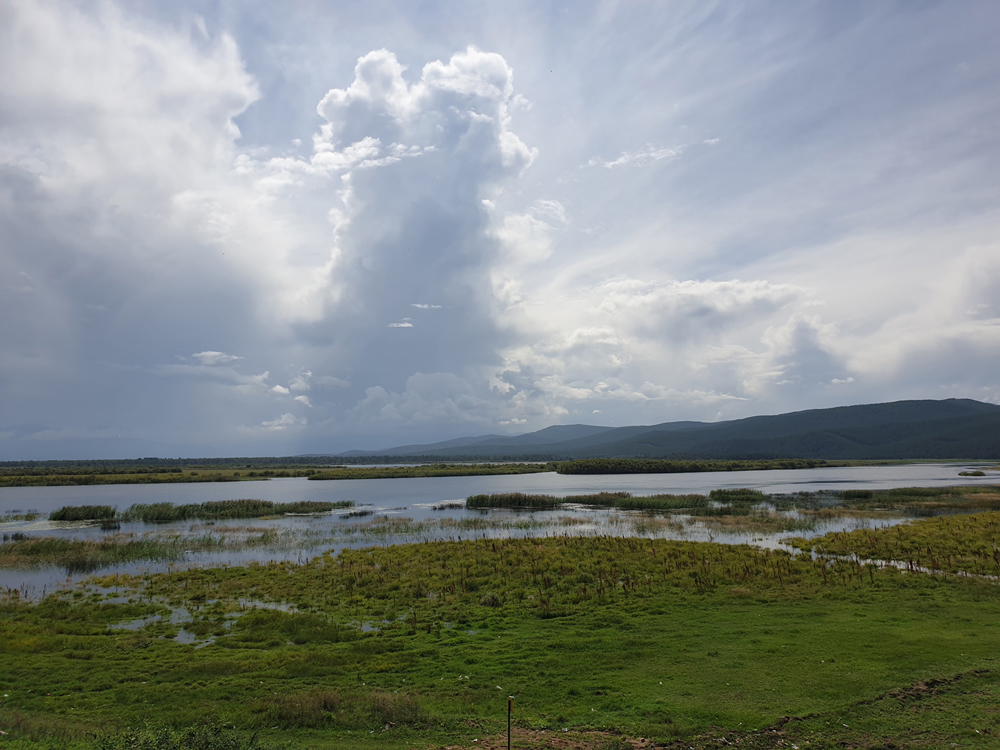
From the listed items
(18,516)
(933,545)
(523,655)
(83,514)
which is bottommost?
(18,516)

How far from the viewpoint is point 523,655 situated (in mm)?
17594

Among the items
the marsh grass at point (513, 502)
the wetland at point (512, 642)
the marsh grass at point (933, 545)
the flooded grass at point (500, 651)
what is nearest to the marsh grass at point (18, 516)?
the wetland at point (512, 642)

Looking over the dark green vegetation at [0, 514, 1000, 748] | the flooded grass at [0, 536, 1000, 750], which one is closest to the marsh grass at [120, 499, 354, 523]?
the flooded grass at [0, 536, 1000, 750]

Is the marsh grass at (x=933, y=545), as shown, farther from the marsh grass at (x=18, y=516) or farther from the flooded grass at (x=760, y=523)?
the marsh grass at (x=18, y=516)

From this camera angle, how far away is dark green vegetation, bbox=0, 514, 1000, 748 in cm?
1288

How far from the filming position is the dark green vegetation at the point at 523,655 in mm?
12875

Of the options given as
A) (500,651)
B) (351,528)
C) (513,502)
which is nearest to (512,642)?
(500,651)

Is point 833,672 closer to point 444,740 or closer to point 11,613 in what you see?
point 444,740

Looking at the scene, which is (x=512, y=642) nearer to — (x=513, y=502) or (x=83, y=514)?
(x=513, y=502)

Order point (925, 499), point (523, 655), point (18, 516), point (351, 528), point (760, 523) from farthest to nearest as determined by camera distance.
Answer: point (925, 499) → point (18, 516) → point (351, 528) → point (760, 523) → point (523, 655)

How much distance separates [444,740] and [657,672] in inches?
277

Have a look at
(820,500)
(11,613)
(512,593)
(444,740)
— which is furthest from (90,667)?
(820,500)

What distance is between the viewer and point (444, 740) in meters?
12.1

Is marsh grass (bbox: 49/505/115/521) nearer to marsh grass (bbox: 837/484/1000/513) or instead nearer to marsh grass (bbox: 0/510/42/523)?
marsh grass (bbox: 0/510/42/523)
